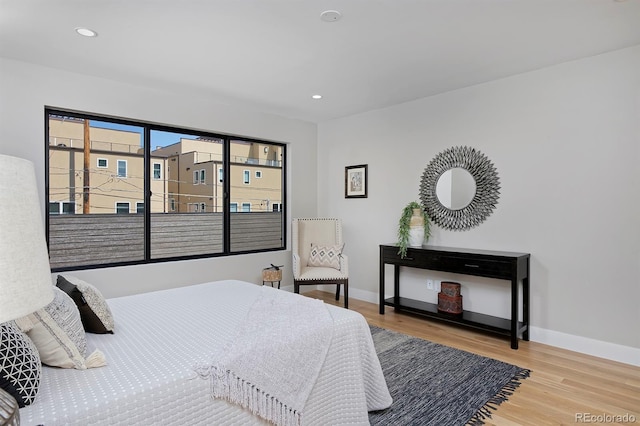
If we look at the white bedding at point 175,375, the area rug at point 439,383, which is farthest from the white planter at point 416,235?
the white bedding at point 175,375

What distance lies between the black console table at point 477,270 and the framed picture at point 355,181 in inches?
41.1

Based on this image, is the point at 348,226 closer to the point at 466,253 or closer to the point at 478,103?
the point at 466,253

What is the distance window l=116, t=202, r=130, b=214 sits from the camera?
378 cm

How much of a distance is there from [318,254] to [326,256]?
0.11 metres

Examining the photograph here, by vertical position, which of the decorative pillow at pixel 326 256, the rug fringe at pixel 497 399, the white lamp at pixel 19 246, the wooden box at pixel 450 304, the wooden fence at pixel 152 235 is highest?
the white lamp at pixel 19 246

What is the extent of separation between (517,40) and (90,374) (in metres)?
3.33

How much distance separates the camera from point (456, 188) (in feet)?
12.8

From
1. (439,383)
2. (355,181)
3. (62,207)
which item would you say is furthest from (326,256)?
(62,207)

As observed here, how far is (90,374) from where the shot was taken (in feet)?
4.73

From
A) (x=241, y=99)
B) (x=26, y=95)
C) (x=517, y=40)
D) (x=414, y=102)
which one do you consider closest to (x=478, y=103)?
(x=414, y=102)

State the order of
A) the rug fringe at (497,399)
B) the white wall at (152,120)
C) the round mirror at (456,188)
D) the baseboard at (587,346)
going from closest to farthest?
the rug fringe at (497,399) → the baseboard at (587,346) → the white wall at (152,120) → the round mirror at (456,188)

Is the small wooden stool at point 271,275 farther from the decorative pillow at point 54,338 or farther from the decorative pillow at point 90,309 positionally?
the decorative pillow at point 54,338

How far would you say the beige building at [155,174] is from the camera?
3475 mm

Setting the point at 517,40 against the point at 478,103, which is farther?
the point at 478,103
